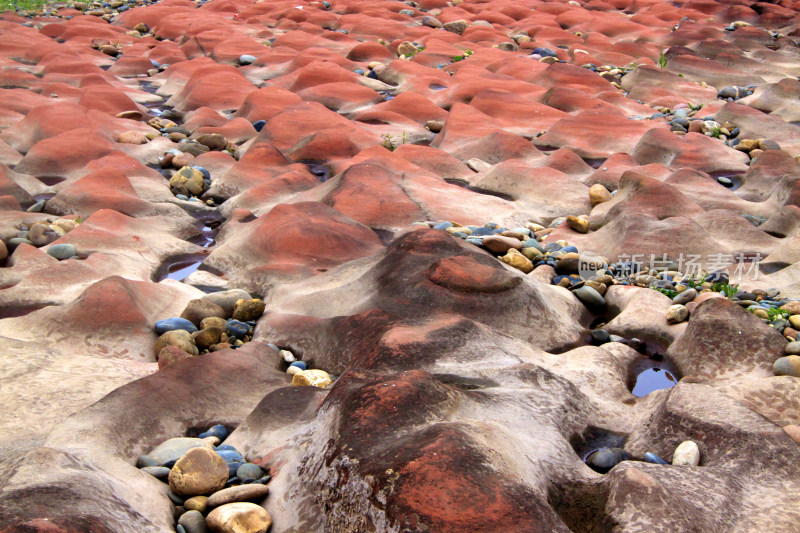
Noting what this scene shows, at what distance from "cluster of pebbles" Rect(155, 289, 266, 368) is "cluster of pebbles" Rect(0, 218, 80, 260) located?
1.29m

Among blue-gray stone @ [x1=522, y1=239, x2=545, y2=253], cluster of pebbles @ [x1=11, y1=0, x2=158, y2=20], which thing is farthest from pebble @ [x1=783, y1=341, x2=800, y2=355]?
cluster of pebbles @ [x1=11, y1=0, x2=158, y2=20]

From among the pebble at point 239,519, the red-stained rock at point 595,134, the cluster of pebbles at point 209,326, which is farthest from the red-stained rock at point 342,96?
the pebble at point 239,519

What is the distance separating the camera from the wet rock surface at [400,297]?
8.66 ft

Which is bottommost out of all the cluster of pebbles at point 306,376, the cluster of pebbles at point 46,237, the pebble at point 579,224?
the pebble at point 579,224

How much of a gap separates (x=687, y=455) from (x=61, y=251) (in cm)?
430

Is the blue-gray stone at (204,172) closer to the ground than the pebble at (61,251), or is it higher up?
closer to the ground

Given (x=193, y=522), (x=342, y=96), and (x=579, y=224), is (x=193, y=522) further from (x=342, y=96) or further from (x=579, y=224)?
(x=342, y=96)

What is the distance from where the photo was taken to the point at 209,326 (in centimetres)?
443

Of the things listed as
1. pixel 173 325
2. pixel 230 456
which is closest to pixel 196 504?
pixel 230 456

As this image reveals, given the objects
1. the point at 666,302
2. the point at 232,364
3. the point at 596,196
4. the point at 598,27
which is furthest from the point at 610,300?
the point at 598,27

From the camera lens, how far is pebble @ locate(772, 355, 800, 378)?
3736 millimetres

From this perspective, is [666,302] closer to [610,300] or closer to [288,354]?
[610,300]

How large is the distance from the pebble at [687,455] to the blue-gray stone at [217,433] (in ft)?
6.26

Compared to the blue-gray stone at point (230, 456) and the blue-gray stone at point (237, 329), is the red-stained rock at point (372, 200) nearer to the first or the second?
the blue-gray stone at point (237, 329)
